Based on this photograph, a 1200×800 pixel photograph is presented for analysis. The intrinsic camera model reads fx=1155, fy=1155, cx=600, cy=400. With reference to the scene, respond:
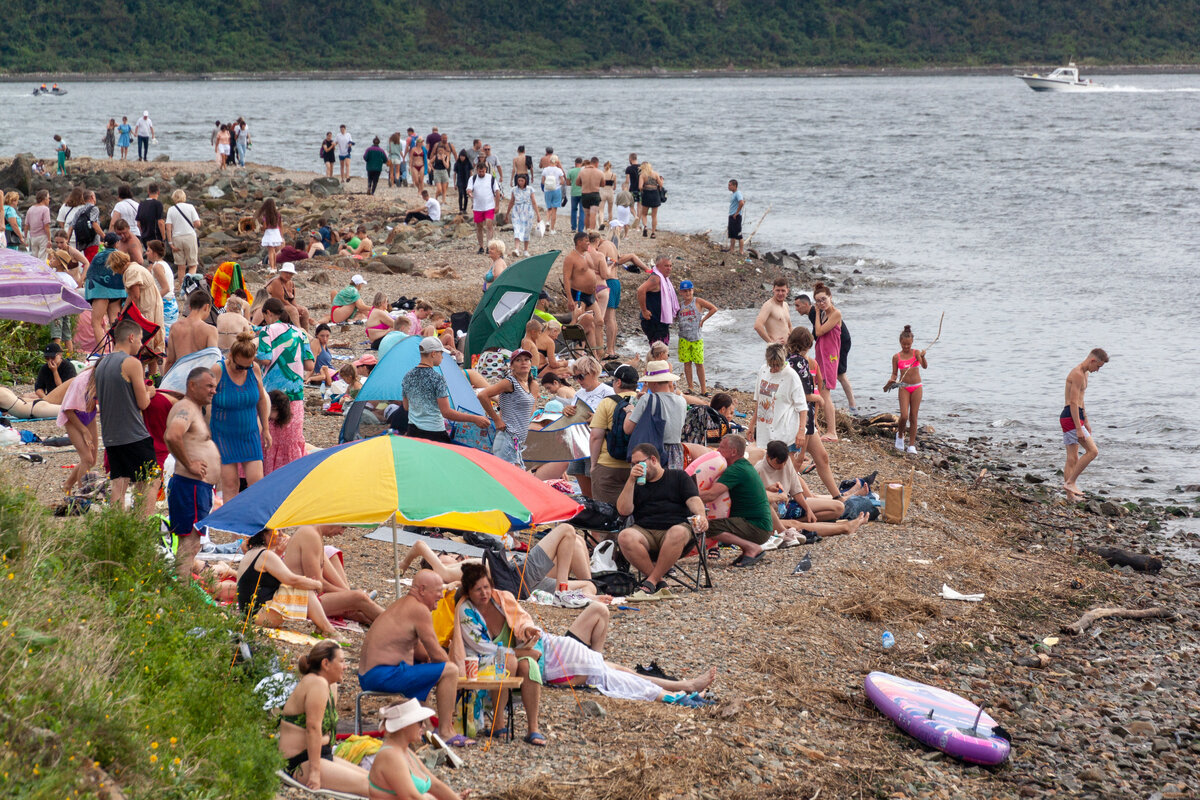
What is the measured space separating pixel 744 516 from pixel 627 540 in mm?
1171

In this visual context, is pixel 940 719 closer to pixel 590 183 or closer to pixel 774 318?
pixel 774 318

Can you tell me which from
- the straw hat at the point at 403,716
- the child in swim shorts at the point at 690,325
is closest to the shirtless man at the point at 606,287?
the child in swim shorts at the point at 690,325

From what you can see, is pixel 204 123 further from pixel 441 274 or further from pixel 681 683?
pixel 681 683

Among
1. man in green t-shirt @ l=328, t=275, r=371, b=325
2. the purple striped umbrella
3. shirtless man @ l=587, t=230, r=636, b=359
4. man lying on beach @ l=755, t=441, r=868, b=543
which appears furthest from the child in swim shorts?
the purple striped umbrella

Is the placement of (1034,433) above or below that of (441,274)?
below

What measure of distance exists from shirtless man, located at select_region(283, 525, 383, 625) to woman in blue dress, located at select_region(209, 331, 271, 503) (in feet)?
3.15

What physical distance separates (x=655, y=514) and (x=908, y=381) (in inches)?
227

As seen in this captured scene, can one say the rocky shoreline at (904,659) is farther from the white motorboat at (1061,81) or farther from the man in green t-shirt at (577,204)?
the white motorboat at (1061,81)

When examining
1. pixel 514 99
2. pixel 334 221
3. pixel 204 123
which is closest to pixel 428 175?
pixel 334 221

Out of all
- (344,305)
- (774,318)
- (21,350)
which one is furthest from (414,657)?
(344,305)

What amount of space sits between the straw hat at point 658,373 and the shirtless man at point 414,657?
370 cm

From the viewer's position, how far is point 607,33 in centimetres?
12144

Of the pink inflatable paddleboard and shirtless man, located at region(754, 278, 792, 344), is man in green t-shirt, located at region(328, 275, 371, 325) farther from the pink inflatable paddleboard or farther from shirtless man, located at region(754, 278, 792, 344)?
the pink inflatable paddleboard

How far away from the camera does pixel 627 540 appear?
349 inches
